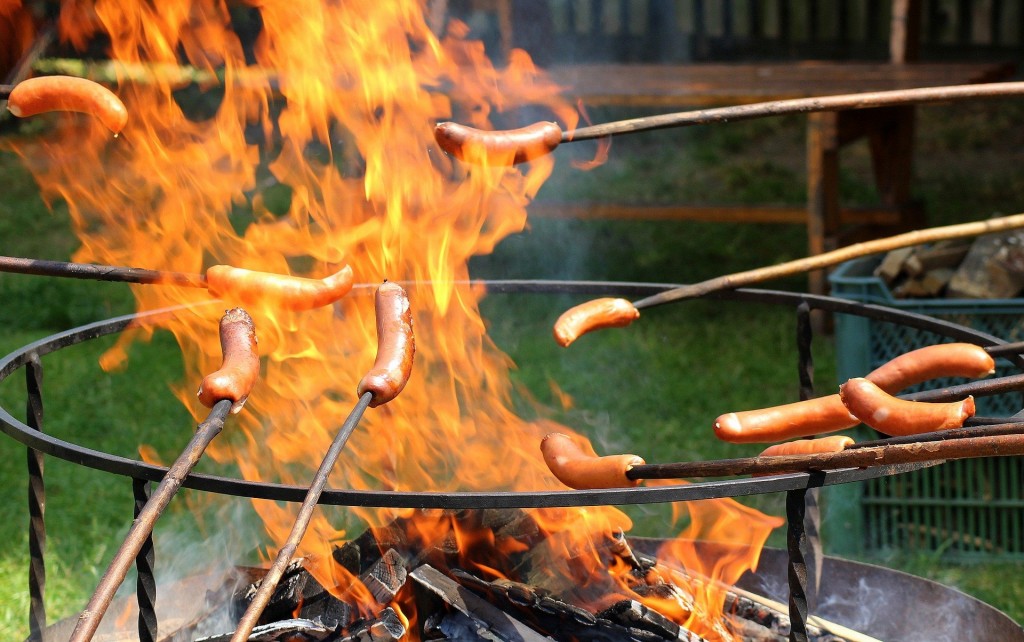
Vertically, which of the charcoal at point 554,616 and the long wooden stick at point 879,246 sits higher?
the long wooden stick at point 879,246

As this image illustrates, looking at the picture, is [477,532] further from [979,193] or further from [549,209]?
[979,193]

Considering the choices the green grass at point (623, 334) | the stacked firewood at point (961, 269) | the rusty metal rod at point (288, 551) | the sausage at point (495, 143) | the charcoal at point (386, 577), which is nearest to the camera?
the rusty metal rod at point (288, 551)

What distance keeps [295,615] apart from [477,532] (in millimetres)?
398

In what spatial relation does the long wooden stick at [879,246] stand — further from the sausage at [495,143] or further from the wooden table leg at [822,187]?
the wooden table leg at [822,187]

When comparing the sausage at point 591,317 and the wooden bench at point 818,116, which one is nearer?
the sausage at point 591,317

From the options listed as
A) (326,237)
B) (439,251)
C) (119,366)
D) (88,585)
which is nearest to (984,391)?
(439,251)

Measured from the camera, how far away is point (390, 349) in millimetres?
1781

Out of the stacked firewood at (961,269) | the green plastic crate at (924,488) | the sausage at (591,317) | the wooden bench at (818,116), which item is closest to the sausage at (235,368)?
the sausage at (591,317)

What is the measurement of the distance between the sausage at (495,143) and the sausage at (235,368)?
1.57 feet

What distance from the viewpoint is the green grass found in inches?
152

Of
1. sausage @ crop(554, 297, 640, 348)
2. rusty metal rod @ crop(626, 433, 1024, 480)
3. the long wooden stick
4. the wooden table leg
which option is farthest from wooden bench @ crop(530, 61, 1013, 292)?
rusty metal rod @ crop(626, 433, 1024, 480)

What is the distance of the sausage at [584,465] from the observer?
5.57 feet

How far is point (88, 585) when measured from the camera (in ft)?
11.6

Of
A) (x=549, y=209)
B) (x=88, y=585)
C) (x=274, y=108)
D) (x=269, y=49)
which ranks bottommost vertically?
(x=88, y=585)
